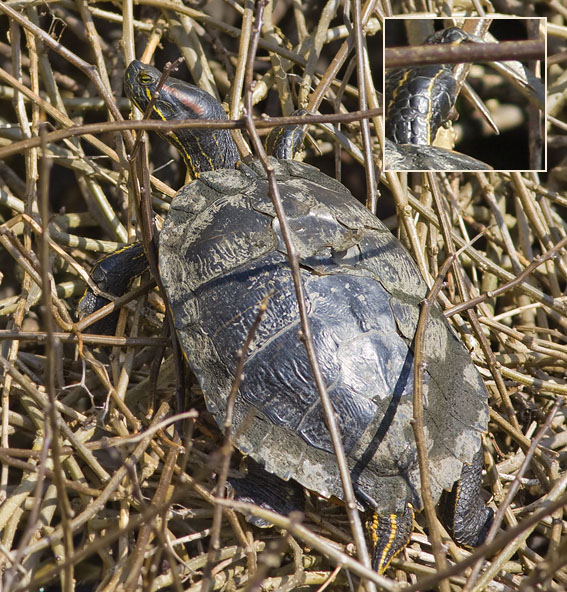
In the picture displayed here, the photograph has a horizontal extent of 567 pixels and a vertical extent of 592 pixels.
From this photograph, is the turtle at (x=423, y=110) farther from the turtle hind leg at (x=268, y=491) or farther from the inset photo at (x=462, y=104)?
the turtle hind leg at (x=268, y=491)

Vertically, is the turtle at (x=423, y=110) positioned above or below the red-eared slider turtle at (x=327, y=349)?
above

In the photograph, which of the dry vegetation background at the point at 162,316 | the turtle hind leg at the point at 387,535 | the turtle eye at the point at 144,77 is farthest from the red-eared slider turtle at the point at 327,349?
the turtle eye at the point at 144,77

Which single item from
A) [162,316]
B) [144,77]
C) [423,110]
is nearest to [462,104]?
[423,110]

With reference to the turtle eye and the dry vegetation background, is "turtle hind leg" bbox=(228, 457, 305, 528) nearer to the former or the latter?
the dry vegetation background

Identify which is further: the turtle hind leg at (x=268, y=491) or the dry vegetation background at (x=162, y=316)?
the turtle hind leg at (x=268, y=491)

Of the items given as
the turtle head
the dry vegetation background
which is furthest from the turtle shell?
the turtle head

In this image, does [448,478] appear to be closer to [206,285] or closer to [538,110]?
[206,285]

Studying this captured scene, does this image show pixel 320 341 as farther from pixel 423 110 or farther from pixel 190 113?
pixel 423 110
